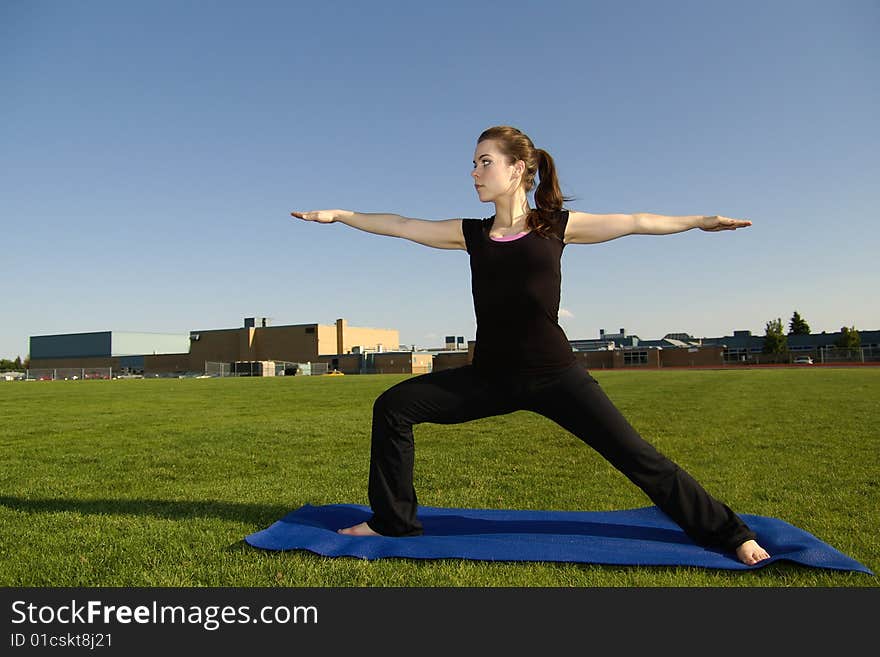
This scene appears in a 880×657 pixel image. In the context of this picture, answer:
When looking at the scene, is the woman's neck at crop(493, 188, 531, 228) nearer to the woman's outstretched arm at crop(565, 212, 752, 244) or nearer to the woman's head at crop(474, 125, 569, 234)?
the woman's head at crop(474, 125, 569, 234)

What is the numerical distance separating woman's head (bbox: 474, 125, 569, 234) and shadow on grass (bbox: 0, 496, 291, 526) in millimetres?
2895

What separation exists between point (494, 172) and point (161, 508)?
3.60 metres

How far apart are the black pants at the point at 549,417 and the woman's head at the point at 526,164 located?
951mm

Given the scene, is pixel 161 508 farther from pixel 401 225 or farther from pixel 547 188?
pixel 547 188

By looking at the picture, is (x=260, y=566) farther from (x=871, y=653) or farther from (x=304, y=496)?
(x=871, y=653)

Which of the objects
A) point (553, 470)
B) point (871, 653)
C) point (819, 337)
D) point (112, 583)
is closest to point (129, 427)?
point (553, 470)

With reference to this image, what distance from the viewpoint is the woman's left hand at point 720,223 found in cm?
384

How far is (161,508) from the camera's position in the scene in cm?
505

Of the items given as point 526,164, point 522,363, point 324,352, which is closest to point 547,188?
point 526,164

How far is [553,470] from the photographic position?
22.8 feet

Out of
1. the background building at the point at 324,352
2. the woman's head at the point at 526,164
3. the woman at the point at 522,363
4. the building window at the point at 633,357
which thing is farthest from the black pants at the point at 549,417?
the building window at the point at 633,357

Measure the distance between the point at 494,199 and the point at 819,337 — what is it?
87.2 metres

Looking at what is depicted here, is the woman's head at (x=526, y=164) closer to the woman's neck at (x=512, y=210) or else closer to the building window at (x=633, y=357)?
the woman's neck at (x=512, y=210)

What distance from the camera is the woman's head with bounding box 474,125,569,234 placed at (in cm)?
392
